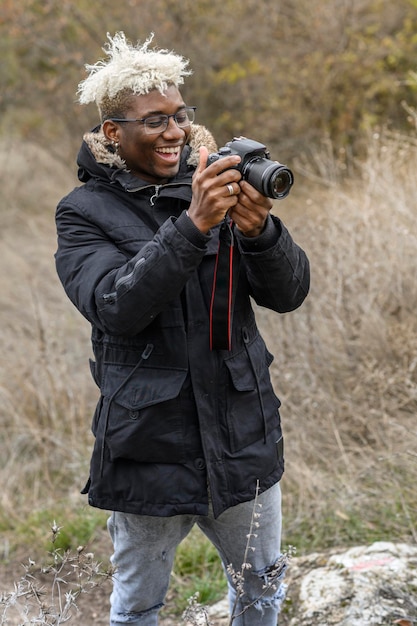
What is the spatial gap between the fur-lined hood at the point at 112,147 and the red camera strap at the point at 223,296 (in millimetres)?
292

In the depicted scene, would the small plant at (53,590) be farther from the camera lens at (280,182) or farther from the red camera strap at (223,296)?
the camera lens at (280,182)

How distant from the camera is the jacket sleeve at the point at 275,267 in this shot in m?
2.10

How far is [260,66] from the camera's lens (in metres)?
9.05

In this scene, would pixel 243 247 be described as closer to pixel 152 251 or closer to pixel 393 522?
pixel 152 251

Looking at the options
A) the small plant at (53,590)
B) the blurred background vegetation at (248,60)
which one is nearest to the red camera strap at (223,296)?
the small plant at (53,590)

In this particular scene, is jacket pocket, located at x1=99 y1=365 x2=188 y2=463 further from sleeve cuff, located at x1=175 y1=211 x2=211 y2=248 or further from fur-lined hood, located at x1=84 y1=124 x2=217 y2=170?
fur-lined hood, located at x1=84 y1=124 x2=217 y2=170

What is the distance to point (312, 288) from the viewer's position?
4.72 metres

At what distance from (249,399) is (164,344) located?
0.92 feet

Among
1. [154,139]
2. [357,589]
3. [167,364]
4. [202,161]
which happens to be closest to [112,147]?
[154,139]

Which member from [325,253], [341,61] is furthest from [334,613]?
[341,61]

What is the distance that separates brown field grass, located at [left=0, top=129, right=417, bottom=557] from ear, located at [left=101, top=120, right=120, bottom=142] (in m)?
1.71

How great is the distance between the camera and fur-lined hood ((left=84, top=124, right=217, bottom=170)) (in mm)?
2254

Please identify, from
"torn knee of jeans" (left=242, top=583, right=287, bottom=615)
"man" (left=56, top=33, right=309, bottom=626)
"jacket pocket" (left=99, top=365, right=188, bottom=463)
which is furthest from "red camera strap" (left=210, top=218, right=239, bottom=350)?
"torn knee of jeans" (left=242, top=583, right=287, bottom=615)

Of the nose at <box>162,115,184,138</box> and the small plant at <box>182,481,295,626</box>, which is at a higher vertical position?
the nose at <box>162,115,184,138</box>
